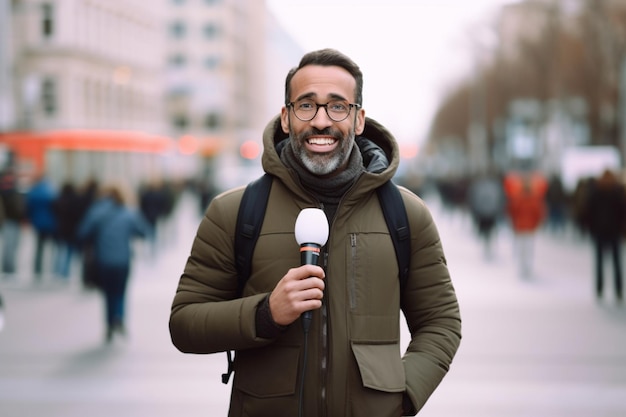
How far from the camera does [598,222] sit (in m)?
15.1

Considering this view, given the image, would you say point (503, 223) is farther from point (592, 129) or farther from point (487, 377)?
point (487, 377)

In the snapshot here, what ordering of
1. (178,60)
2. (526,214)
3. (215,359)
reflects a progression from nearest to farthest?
(215,359), (526,214), (178,60)

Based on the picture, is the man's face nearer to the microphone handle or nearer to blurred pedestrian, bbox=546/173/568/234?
the microphone handle

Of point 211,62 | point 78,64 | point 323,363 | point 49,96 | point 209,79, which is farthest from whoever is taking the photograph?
point 211,62

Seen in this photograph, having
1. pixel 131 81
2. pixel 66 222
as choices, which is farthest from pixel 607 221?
pixel 131 81

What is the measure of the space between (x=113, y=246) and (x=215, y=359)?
205 centimetres

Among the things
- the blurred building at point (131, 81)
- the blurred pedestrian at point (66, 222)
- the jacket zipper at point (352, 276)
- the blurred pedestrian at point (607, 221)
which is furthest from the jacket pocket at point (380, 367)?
the blurred building at point (131, 81)

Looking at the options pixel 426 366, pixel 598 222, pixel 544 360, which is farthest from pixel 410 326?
pixel 598 222

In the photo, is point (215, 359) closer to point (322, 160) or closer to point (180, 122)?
point (322, 160)

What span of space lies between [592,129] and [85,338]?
4180 cm

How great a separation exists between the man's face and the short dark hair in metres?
0.01

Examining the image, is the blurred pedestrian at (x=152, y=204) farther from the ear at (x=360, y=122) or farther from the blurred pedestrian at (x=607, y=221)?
the ear at (x=360, y=122)

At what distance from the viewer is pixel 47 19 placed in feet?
171

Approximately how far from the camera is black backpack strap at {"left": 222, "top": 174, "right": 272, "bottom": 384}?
10.00 ft
